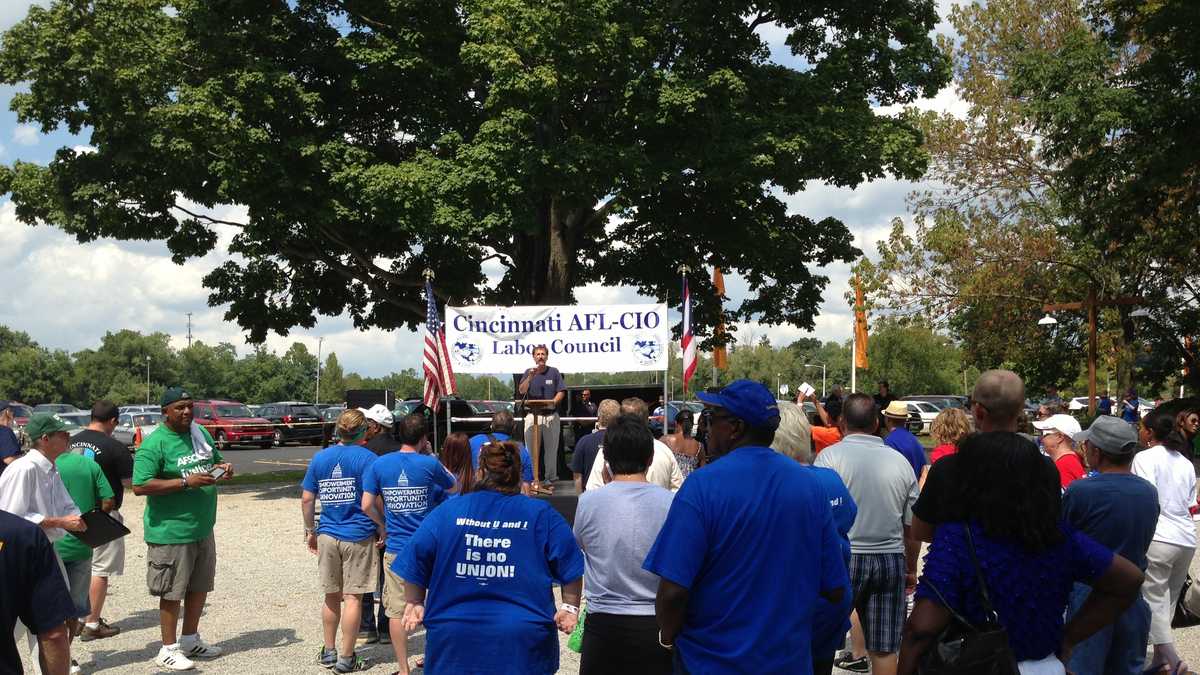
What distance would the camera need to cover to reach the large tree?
1886 centimetres

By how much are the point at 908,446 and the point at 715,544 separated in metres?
4.61

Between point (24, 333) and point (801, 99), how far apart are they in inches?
6226

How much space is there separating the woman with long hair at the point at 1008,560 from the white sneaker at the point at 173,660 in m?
5.98

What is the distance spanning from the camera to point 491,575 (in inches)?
171

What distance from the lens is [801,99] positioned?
66.8ft

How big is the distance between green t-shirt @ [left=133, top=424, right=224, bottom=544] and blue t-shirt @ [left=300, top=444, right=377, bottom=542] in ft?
2.87

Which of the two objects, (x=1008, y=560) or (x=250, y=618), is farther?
(x=250, y=618)

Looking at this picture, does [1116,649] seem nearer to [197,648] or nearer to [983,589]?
[983,589]

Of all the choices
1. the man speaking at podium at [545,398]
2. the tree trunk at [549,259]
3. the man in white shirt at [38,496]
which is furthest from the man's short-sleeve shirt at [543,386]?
the tree trunk at [549,259]

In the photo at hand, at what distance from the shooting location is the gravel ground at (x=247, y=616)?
782 centimetres

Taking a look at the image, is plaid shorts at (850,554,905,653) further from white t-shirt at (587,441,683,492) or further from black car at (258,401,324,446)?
black car at (258,401,324,446)

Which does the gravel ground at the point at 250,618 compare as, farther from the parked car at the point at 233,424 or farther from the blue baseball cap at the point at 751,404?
the parked car at the point at 233,424

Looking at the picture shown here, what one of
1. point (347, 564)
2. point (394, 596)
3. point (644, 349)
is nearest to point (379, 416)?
point (347, 564)

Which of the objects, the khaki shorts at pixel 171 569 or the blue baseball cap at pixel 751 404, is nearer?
the blue baseball cap at pixel 751 404
